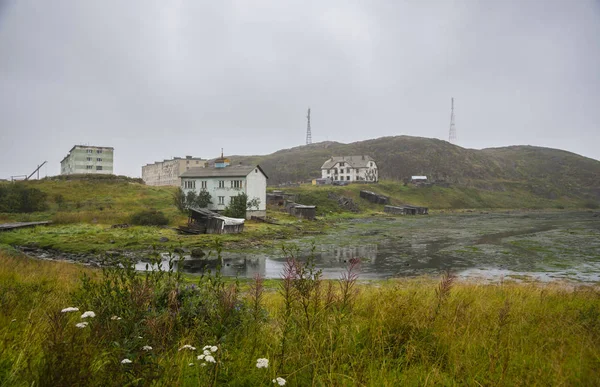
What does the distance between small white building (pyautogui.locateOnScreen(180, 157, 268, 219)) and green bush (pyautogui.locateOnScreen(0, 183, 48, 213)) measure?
798 inches

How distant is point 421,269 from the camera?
78.5 feet

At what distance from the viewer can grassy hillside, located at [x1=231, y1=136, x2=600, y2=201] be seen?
136 m

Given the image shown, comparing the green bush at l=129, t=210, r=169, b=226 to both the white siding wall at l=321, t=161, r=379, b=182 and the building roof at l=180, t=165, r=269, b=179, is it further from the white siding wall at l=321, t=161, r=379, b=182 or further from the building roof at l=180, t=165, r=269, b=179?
the white siding wall at l=321, t=161, r=379, b=182

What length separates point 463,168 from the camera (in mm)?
157125

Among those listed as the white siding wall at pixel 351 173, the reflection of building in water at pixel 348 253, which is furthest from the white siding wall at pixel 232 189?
the white siding wall at pixel 351 173

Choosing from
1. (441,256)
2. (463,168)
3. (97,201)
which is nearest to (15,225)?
(97,201)

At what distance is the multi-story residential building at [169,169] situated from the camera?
328 ft

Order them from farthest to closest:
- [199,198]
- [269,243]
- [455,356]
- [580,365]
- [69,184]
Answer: [69,184] < [199,198] < [269,243] < [455,356] < [580,365]

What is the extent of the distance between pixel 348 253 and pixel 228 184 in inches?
986

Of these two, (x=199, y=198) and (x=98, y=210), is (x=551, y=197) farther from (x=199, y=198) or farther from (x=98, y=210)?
(x=98, y=210)

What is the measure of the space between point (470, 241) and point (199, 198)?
119ft

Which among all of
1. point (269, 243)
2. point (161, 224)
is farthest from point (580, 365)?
point (161, 224)

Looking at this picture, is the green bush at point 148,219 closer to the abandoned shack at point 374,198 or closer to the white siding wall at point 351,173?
the abandoned shack at point 374,198

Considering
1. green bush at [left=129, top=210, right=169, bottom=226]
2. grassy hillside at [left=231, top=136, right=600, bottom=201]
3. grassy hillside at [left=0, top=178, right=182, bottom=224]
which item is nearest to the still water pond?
green bush at [left=129, top=210, right=169, bottom=226]
